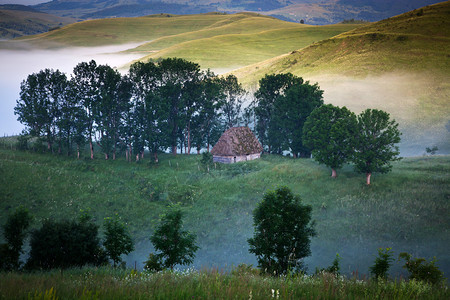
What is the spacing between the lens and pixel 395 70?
10538 cm

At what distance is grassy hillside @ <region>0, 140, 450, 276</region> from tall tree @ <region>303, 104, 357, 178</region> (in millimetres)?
2715

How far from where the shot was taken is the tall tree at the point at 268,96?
6953 centimetres

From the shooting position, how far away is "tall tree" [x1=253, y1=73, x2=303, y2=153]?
69.5 m

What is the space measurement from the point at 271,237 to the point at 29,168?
41.8 metres

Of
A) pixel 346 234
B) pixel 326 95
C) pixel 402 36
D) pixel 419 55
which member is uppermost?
pixel 402 36

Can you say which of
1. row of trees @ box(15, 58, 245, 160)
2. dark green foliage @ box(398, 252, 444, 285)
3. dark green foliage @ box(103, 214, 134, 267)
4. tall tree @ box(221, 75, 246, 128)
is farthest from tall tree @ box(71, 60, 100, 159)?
dark green foliage @ box(398, 252, 444, 285)

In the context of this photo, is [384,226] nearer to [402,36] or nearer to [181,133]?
[181,133]

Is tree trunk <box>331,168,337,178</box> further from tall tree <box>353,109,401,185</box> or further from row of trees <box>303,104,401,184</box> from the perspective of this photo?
tall tree <box>353,109,401,185</box>

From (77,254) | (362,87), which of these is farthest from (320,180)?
(362,87)

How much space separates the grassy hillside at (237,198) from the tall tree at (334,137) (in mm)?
2715

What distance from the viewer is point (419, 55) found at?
109000mm

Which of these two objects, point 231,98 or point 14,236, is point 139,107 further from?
point 14,236

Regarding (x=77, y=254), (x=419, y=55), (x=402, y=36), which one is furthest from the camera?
(x=402, y=36)

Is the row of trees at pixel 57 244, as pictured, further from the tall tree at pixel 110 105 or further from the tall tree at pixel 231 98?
the tall tree at pixel 231 98
